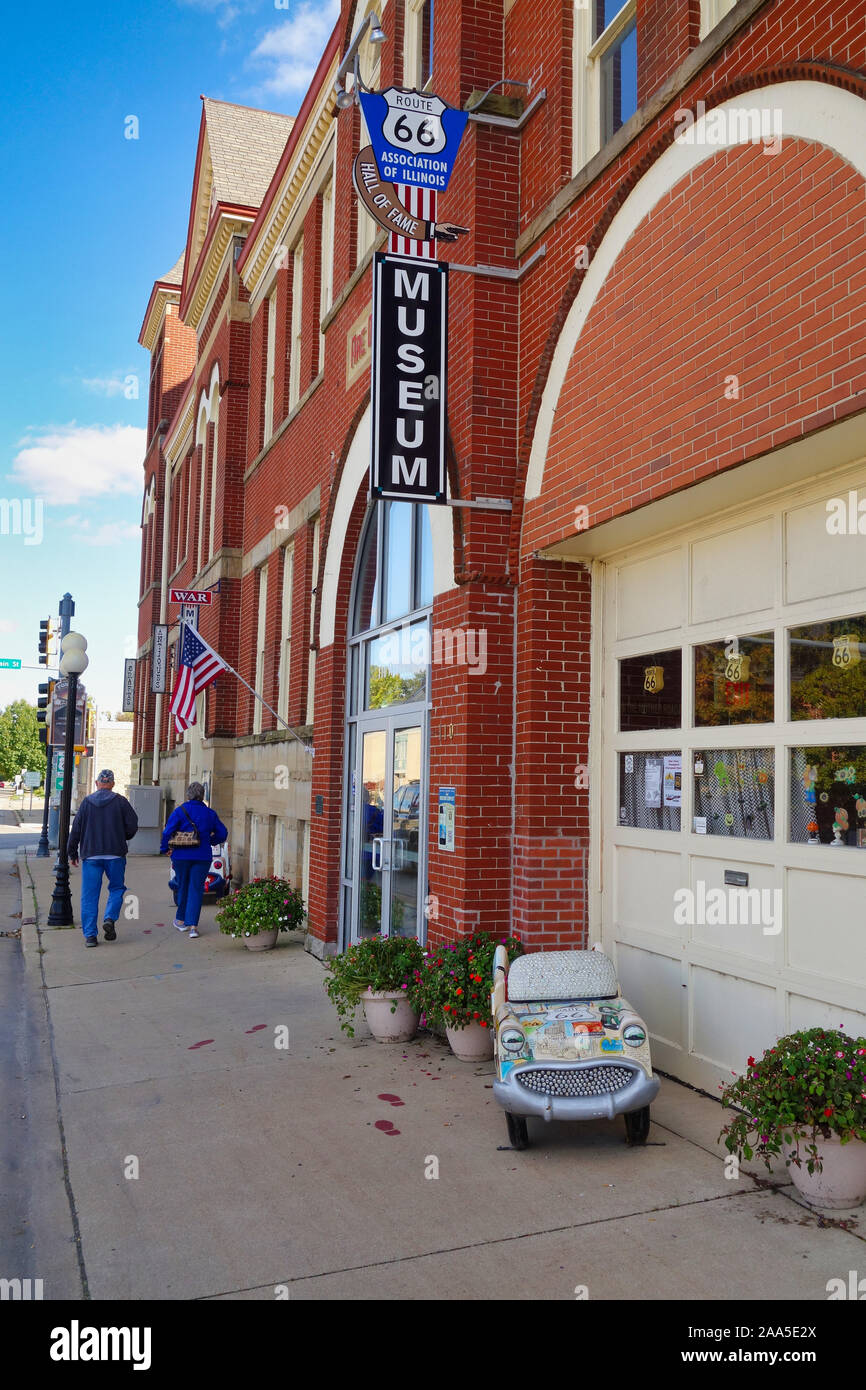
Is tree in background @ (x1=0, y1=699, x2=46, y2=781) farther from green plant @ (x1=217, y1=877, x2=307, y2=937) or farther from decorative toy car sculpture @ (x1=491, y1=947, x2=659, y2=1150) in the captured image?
decorative toy car sculpture @ (x1=491, y1=947, x2=659, y2=1150)

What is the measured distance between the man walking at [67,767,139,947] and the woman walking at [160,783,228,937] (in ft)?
1.70

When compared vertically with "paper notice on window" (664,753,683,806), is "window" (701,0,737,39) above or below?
above

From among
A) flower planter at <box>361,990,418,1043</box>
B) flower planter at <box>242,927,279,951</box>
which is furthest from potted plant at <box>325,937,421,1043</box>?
flower planter at <box>242,927,279,951</box>

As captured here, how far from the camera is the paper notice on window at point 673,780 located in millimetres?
6297

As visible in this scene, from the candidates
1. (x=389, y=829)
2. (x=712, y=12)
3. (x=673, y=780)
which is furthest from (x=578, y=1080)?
(x=712, y=12)

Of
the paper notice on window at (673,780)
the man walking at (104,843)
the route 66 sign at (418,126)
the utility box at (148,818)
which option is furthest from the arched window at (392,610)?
the utility box at (148,818)

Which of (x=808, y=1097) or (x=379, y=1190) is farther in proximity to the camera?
(x=379, y=1190)

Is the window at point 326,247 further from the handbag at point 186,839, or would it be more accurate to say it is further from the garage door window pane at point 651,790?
the garage door window pane at point 651,790

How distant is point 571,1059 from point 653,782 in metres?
2.11

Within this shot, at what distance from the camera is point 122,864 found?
12.1 metres

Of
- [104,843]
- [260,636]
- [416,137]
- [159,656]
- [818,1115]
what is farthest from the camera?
[159,656]

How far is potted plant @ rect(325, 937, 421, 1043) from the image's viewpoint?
724 centimetres

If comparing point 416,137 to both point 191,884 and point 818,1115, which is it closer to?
point 818,1115

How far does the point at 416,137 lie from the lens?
740 centimetres
